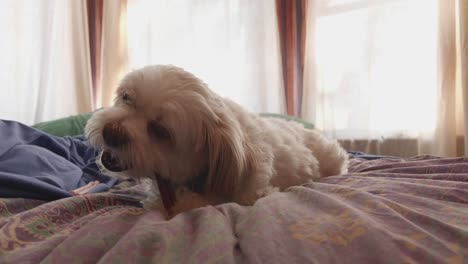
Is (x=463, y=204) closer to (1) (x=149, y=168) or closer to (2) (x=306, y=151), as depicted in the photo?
(2) (x=306, y=151)

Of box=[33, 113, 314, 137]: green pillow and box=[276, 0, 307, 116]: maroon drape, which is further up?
box=[276, 0, 307, 116]: maroon drape

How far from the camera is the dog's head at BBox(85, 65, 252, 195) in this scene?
958 mm

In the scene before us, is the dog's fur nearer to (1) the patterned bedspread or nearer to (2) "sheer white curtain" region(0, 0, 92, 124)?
(1) the patterned bedspread

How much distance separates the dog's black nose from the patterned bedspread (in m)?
0.16

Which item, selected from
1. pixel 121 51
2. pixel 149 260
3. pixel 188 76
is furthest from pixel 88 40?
pixel 149 260

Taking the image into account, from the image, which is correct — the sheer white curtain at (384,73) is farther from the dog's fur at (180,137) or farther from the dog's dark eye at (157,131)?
the dog's dark eye at (157,131)

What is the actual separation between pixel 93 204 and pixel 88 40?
3.37 m

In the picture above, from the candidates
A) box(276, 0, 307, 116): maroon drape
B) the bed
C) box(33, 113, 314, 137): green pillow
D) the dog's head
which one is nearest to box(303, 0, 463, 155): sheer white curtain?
box(276, 0, 307, 116): maroon drape

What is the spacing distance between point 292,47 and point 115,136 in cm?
262

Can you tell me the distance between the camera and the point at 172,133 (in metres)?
0.98

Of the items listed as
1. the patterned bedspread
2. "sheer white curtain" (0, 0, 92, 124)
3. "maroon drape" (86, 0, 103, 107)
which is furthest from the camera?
"maroon drape" (86, 0, 103, 107)

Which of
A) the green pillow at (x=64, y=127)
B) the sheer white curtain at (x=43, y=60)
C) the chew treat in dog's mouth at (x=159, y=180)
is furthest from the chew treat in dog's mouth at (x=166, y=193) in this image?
the sheer white curtain at (x=43, y=60)

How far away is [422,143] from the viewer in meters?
2.72

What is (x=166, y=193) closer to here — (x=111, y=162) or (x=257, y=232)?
(x=111, y=162)
